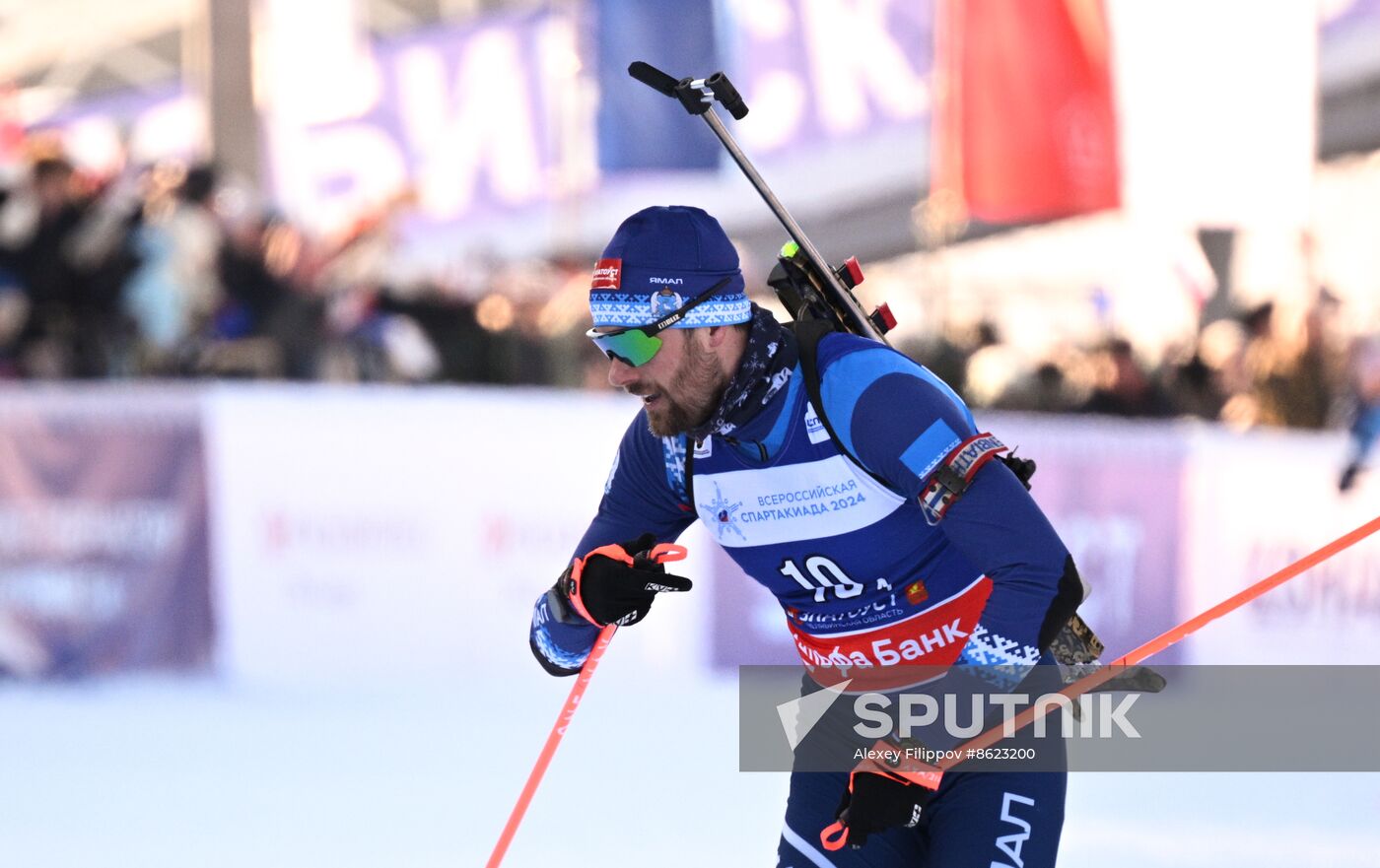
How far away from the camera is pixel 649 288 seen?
2.71m

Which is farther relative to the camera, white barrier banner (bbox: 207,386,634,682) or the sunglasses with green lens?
white barrier banner (bbox: 207,386,634,682)

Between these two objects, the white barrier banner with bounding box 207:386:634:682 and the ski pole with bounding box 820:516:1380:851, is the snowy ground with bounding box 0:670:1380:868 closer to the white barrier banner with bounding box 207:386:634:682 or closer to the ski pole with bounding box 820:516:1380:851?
the white barrier banner with bounding box 207:386:634:682

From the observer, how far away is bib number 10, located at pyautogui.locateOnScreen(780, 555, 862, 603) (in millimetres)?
2832

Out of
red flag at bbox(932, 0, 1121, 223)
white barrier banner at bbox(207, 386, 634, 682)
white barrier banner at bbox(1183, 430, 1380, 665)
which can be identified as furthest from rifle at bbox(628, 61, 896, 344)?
red flag at bbox(932, 0, 1121, 223)

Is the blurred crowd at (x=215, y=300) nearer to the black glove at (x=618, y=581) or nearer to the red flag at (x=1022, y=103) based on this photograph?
the red flag at (x=1022, y=103)

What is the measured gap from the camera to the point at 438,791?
5520 millimetres

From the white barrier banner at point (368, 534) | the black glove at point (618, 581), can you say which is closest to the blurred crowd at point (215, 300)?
the white barrier banner at point (368, 534)


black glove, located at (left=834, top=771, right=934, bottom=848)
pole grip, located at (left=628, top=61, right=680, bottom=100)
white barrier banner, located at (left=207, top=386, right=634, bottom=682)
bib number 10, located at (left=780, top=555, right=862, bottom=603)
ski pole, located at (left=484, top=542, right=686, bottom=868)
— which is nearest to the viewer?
black glove, located at (left=834, top=771, right=934, bottom=848)

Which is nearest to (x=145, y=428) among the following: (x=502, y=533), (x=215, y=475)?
(x=215, y=475)

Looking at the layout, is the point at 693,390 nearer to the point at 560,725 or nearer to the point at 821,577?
the point at 821,577

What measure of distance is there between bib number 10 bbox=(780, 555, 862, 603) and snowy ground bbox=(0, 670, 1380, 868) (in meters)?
2.15

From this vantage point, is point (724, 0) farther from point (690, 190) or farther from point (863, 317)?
point (863, 317)

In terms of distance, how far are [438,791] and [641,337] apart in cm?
324

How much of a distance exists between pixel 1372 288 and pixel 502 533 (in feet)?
24.2
